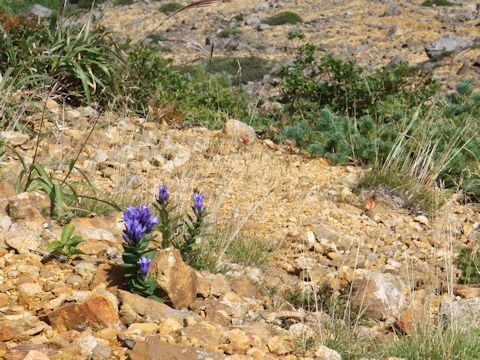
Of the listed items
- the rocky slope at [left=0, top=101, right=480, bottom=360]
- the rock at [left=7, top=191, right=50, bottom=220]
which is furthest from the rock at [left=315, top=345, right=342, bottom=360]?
the rock at [left=7, top=191, right=50, bottom=220]

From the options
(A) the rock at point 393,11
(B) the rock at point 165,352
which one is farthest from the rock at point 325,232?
(A) the rock at point 393,11

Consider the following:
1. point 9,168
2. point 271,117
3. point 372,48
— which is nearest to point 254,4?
point 372,48

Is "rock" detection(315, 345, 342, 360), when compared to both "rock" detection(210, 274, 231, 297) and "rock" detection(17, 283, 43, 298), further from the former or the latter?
"rock" detection(17, 283, 43, 298)

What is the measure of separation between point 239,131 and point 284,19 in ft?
62.2

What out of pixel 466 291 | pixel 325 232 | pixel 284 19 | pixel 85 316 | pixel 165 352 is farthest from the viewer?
pixel 284 19

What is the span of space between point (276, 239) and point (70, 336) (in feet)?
7.40

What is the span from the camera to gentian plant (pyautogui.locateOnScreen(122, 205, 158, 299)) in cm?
246

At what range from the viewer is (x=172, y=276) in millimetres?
2562

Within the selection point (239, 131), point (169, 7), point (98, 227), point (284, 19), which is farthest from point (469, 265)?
point (169, 7)

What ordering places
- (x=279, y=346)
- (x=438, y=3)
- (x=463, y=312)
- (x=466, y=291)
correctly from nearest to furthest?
(x=279, y=346) < (x=463, y=312) < (x=466, y=291) < (x=438, y=3)

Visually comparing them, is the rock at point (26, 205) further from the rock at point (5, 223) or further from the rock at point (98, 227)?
the rock at point (98, 227)

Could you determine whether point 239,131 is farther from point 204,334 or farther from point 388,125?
point 204,334

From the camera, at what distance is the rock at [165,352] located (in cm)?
213

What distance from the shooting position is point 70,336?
222cm
